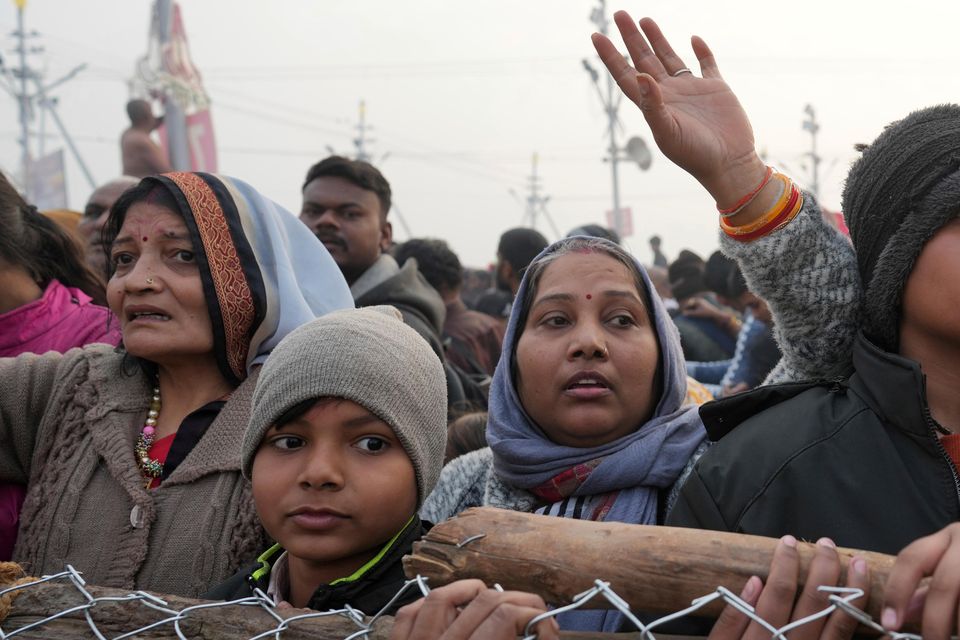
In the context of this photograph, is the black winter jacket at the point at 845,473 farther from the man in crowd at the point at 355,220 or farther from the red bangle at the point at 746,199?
the man in crowd at the point at 355,220

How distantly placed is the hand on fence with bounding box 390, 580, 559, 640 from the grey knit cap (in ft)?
2.71

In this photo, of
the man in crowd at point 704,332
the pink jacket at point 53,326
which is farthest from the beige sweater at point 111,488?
the man in crowd at point 704,332

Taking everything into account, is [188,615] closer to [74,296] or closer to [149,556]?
[149,556]

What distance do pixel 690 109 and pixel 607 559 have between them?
4.01 feet

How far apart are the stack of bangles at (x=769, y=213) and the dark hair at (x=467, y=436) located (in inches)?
57.3

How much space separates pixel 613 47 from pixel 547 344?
72 centimetres

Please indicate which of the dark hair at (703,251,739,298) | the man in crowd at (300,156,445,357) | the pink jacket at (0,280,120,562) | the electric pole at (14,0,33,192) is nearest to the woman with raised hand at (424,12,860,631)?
the pink jacket at (0,280,120,562)

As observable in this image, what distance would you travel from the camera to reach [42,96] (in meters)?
40.0

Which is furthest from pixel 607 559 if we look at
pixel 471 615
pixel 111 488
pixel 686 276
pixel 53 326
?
pixel 686 276

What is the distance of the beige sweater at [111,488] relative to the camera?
7.58ft

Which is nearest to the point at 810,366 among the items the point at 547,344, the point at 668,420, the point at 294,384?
the point at 668,420

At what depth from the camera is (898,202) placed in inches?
73.3

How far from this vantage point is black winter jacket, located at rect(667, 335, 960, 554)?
1.64 meters

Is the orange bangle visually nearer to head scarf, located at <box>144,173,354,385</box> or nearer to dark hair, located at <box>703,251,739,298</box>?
head scarf, located at <box>144,173,354,385</box>
